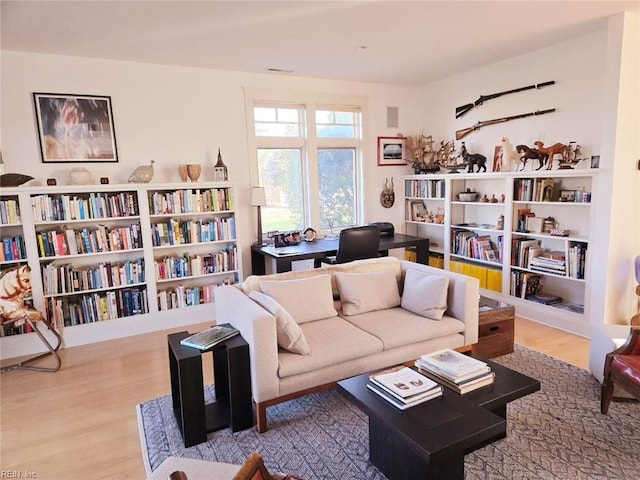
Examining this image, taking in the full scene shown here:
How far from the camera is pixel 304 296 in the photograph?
2.93m

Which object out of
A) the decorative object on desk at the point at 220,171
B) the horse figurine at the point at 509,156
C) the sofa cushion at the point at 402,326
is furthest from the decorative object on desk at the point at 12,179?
the horse figurine at the point at 509,156

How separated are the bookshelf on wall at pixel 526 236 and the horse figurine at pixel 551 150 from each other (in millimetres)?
200

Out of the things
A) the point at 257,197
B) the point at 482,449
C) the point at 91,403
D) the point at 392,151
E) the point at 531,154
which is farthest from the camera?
the point at 392,151

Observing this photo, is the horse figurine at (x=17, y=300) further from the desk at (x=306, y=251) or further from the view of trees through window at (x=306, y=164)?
the view of trees through window at (x=306, y=164)

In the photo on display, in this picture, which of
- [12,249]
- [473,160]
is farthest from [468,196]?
[12,249]

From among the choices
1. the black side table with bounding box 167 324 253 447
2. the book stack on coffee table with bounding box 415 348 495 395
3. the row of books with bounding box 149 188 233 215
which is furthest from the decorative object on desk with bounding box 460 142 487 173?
the black side table with bounding box 167 324 253 447

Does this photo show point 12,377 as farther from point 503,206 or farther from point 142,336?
point 503,206

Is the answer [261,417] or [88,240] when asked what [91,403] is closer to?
[261,417]

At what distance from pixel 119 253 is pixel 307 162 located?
225 cm

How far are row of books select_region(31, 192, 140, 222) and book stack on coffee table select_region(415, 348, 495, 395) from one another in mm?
3018

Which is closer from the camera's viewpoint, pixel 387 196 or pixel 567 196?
pixel 567 196

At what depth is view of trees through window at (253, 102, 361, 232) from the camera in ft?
15.5

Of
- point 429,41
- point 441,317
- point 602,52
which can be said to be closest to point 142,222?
point 441,317

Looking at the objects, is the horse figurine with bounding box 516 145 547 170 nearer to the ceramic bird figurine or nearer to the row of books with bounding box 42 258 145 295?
the ceramic bird figurine
